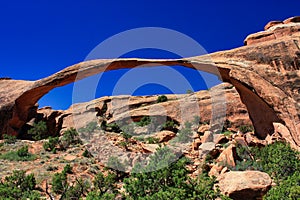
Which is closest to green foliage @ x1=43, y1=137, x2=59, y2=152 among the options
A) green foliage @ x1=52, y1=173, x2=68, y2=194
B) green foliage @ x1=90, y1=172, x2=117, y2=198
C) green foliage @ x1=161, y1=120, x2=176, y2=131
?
green foliage @ x1=52, y1=173, x2=68, y2=194

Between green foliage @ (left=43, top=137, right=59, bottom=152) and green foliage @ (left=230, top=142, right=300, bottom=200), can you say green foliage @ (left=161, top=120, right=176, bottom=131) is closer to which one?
green foliage @ (left=43, top=137, right=59, bottom=152)

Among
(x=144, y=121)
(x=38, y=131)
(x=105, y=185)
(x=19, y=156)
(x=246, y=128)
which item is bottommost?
(x=105, y=185)

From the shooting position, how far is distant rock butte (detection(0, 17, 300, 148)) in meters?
9.98

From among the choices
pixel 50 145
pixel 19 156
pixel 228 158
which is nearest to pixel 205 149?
pixel 228 158

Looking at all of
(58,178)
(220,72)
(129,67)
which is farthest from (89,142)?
(220,72)

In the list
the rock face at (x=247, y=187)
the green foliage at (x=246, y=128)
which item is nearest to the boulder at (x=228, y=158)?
the rock face at (x=247, y=187)

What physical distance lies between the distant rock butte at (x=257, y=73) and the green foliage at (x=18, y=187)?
5866mm

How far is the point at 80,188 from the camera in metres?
A: 9.70

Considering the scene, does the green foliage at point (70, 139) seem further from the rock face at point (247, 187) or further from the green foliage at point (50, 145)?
the rock face at point (247, 187)

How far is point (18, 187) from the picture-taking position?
9727 mm

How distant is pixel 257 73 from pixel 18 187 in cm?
976

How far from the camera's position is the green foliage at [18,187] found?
8.19m

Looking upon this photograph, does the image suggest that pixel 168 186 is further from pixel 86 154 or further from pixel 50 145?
pixel 50 145

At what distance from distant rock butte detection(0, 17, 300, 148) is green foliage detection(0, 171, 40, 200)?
5.87m
